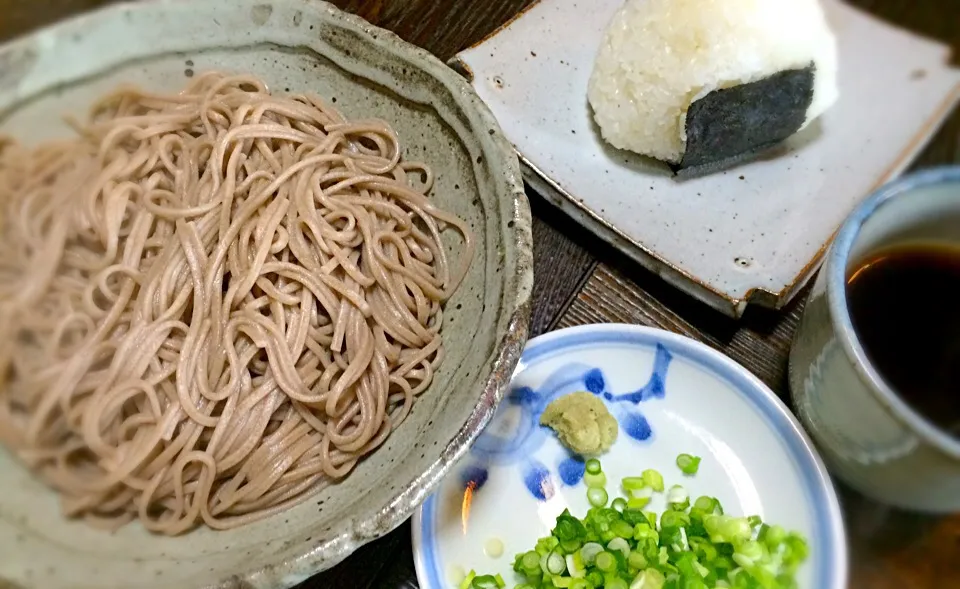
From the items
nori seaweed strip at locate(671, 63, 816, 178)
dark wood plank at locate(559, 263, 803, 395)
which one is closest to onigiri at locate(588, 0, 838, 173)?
nori seaweed strip at locate(671, 63, 816, 178)

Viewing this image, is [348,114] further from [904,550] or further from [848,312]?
[904,550]

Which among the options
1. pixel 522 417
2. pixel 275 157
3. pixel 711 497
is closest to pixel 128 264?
pixel 275 157

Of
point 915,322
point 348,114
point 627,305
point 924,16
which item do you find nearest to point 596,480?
point 627,305

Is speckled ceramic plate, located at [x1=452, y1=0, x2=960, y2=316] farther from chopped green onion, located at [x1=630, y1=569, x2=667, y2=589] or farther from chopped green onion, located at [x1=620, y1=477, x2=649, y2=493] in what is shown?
chopped green onion, located at [x1=630, y1=569, x2=667, y2=589]

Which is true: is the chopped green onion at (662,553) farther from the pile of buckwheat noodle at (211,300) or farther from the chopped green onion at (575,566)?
the pile of buckwheat noodle at (211,300)

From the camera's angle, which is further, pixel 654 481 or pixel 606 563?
pixel 654 481
